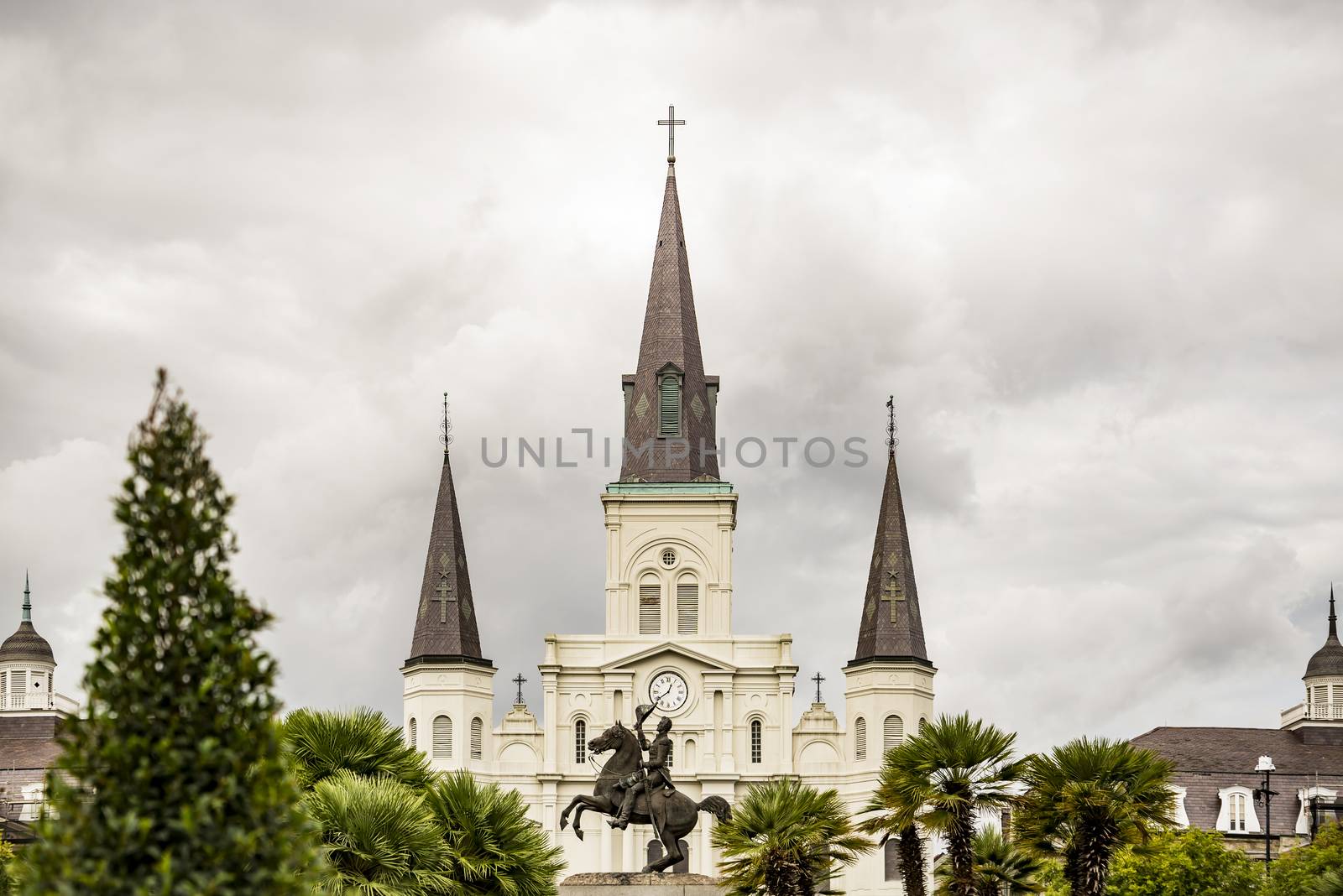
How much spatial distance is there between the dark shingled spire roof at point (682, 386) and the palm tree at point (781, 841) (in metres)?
61.0

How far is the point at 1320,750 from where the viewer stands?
8931 centimetres

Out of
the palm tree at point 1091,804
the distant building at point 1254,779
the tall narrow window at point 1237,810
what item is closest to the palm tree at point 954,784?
the palm tree at point 1091,804

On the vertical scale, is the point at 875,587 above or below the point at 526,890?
above

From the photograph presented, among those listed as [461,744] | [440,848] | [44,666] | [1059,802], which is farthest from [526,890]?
[44,666]

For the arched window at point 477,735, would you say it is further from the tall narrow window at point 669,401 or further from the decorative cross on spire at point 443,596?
the tall narrow window at point 669,401

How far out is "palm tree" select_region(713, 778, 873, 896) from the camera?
36.4 m

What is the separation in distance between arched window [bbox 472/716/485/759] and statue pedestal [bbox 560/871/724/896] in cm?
5676

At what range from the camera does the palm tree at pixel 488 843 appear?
32000 millimetres

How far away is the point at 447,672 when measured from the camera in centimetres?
9381

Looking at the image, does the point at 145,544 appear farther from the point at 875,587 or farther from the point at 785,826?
the point at 875,587

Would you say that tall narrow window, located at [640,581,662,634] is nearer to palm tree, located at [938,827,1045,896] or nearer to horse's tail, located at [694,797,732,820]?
palm tree, located at [938,827,1045,896]

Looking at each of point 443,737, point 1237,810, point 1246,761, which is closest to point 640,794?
point 1237,810

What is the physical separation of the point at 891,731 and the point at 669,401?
19.1 meters

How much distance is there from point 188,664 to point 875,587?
81768 mm
